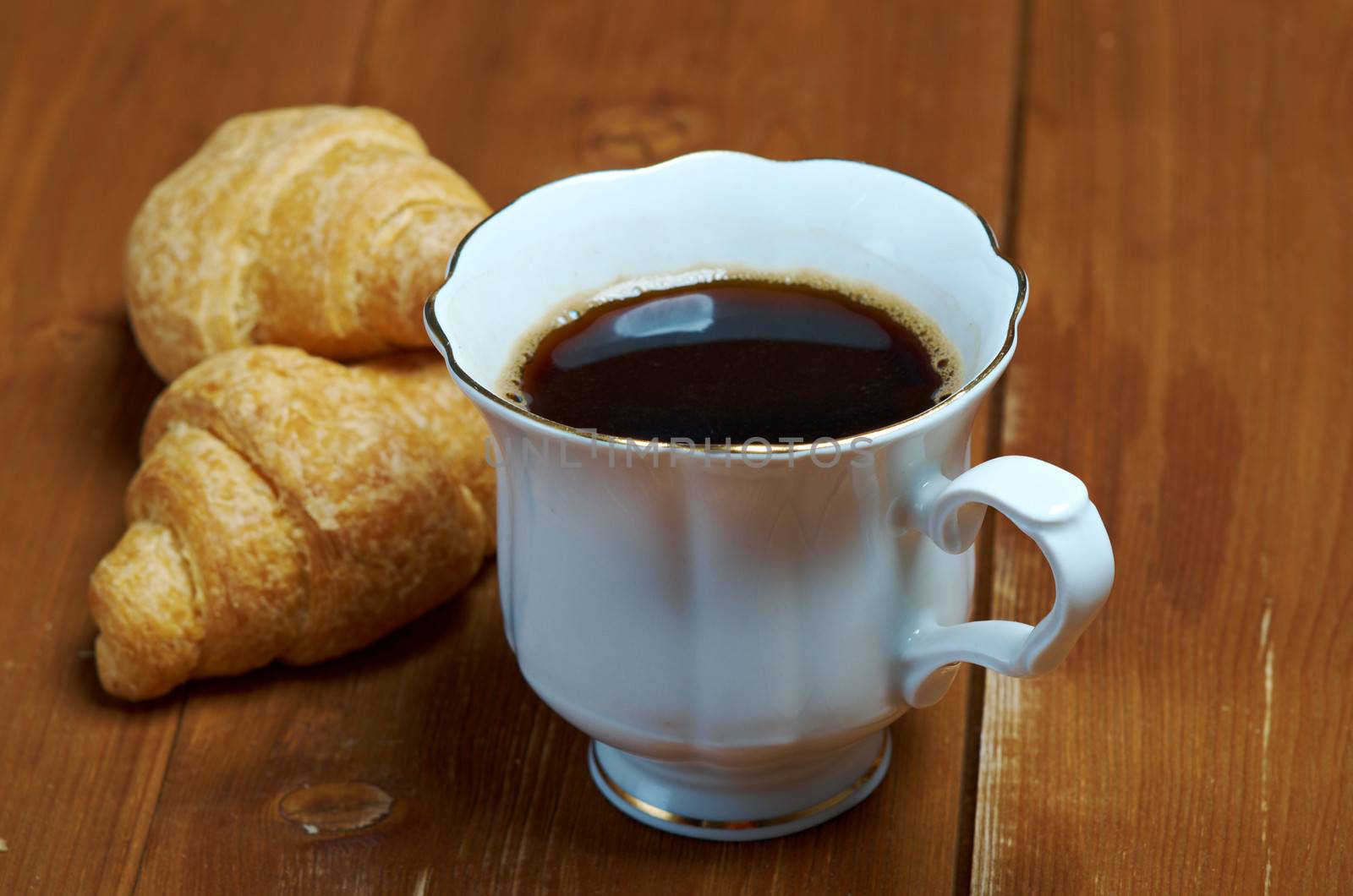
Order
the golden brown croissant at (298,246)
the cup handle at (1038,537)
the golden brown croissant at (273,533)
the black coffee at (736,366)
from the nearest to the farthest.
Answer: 1. the cup handle at (1038,537)
2. the black coffee at (736,366)
3. the golden brown croissant at (273,533)
4. the golden brown croissant at (298,246)

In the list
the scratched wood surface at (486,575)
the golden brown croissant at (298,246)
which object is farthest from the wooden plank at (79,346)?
the golden brown croissant at (298,246)

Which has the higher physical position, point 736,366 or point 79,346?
point 736,366

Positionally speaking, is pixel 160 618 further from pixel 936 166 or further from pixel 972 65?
pixel 972 65

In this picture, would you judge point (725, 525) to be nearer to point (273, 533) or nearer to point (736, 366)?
point (736, 366)

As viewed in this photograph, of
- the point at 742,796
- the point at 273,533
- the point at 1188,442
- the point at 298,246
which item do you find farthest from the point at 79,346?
the point at 1188,442

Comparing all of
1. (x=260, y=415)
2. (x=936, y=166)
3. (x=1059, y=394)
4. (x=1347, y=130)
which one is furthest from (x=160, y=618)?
(x=1347, y=130)

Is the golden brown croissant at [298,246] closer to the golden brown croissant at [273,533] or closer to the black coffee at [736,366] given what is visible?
the golden brown croissant at [273,533]

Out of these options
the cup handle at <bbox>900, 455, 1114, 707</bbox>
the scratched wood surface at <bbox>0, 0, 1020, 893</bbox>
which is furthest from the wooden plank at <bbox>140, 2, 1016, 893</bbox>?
the cup handle at <bbox>900, 455, 1114, 707</bbox>
